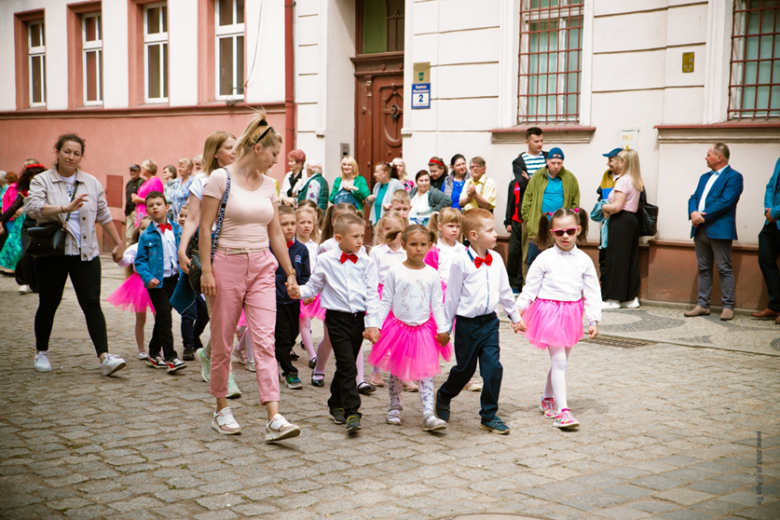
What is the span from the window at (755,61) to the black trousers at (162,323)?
7.45 meters

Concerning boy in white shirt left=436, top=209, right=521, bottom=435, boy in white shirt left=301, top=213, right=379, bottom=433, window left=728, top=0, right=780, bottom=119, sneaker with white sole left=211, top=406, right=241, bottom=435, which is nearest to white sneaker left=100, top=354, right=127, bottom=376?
sneaker with white sole left=211, top=406, right=241, bottom=435

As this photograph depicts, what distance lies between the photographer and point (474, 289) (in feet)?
18.1

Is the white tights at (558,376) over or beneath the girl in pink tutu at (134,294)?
beneath

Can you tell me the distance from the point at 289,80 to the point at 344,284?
10109mm

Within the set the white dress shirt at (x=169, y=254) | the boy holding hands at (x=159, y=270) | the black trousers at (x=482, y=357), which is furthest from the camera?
the white dress shirt at (x=169, y=254)

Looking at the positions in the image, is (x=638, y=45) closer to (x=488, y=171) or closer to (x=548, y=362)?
(x=488, y=171)

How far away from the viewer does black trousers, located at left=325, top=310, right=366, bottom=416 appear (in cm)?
543

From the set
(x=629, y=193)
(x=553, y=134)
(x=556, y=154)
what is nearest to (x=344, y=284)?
(x=556, y=154)

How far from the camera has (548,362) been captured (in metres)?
7.69

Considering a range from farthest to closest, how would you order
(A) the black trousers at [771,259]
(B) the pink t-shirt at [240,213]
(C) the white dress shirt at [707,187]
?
(C) the white dress shirt at [707,187] → (A) the black trousers at [771,259] → (B) the pink t-shirt at [240,213]

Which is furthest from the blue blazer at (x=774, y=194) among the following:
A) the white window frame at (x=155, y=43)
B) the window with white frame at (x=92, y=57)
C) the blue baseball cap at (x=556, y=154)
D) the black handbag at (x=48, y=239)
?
the window with white frame at (x=92, y=57)

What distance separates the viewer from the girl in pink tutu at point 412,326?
551 cm

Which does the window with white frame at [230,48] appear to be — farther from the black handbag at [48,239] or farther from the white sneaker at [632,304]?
the black handbag at [48,239]

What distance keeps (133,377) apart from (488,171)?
283 inches
